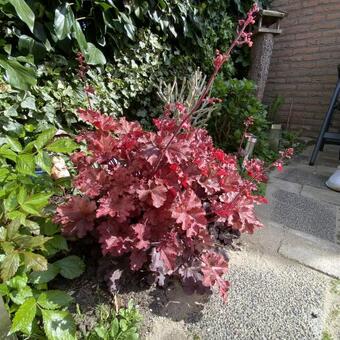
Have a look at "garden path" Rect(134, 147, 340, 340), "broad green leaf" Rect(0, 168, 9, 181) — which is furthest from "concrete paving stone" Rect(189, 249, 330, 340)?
"broad green leaf" Rect(0, 168, 9, 181)

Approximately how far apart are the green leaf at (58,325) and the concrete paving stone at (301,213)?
1.36 metres

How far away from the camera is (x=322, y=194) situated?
7.50 ft

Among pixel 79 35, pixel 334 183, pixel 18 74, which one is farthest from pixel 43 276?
pixel 334 183

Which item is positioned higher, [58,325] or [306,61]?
[306,61]

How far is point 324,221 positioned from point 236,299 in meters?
1.04

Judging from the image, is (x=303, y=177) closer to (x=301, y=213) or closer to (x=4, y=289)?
(x=301, y=213)

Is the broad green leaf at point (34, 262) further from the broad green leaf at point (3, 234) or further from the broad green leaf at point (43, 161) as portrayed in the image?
the broad green leaf at point (43, 161)

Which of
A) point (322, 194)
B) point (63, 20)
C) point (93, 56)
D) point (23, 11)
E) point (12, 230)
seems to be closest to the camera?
point (12, 230)

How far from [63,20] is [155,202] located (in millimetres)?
1406

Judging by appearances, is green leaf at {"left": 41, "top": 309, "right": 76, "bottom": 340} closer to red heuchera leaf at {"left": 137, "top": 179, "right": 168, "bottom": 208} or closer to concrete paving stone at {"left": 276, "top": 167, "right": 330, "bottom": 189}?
red heuchera leaf at {"left": 137, "top": 179, "right": 168, "bottom": 208}

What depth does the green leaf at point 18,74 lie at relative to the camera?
5.02ft

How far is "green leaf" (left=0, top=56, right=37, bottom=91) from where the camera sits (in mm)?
1529

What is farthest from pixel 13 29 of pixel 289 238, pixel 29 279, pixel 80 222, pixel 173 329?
pixel 289 238

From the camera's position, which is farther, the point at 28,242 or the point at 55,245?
the point at 55,245
